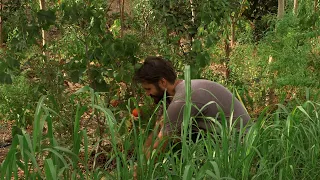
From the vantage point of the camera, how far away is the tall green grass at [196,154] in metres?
2.56

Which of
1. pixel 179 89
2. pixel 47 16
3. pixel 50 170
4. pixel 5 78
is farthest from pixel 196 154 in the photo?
pixel 47 16

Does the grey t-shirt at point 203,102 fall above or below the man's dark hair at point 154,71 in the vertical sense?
below

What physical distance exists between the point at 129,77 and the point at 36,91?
0.62 metres

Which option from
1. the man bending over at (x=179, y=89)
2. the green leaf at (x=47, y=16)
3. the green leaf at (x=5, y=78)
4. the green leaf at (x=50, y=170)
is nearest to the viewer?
the green leaf at (x=50, y=170)

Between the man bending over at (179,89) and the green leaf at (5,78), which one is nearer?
the man bending over at (179,89)

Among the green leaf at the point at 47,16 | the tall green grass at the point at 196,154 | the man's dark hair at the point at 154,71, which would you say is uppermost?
the green leaf at the point at 47,16

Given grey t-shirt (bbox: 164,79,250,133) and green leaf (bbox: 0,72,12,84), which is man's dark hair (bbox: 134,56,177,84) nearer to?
grey t-shirt (bbox: 164,79,250,133)

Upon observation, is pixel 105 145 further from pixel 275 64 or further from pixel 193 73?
pixel 275 64

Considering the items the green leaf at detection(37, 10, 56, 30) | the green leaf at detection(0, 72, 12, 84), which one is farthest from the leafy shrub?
the green leaf at detection(37, 10, 56, 30)

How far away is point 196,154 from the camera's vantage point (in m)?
2.91

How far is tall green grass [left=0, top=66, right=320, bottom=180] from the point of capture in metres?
2.56

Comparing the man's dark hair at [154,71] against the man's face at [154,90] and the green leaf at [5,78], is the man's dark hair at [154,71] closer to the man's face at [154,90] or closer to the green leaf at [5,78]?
Answer: the man's face at [154,90]

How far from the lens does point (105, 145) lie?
505 centimetres

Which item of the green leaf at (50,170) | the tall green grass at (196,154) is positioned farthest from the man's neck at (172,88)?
the green leaf at (50,170)
